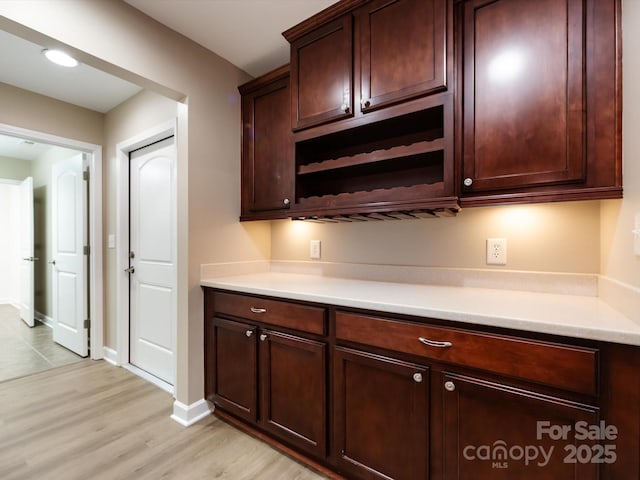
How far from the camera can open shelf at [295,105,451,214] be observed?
145 cm

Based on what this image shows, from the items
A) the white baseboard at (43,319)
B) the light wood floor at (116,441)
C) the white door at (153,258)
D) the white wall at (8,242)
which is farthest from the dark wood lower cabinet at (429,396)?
the white wall at (8,242)

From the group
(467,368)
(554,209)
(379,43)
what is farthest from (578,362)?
(379,43)

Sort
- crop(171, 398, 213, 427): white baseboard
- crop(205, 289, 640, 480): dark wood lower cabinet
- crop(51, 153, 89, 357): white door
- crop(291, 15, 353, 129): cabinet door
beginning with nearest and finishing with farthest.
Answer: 1. crop(205, 289, 640, 480): dark wood lower cabinet
2. crop(291, 15, 353, 129): cabinet door
3. crop(171, 398, 213, 427): white baseboard
4. crop(51, 153, 89, 357): white door

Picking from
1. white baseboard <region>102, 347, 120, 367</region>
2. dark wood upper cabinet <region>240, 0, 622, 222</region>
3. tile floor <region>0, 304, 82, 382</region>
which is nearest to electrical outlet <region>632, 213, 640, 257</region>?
dark wood upper cabinet <region>240, 0, 622, 222</region>

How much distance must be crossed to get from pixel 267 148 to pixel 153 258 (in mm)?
1425

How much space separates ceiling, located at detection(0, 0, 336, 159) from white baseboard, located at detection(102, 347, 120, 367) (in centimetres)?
237

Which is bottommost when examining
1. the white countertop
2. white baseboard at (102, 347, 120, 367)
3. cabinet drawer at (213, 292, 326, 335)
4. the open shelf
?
white baseboard at (102, 347, 120, 367)

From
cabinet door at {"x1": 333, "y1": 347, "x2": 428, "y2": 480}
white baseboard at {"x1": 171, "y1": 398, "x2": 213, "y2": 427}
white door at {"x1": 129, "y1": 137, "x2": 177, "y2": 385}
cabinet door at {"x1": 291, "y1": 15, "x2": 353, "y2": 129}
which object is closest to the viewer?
cabinet door at {"x1": 333, "y1": 347, "x2": 428, "y2": 480}

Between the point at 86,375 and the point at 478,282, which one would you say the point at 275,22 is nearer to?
the point at 478,282

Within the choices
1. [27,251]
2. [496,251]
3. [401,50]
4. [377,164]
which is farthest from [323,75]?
[27,251]

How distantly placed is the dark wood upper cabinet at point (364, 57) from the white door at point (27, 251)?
4239mm

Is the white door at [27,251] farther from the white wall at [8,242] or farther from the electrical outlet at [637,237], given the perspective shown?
the electrical outlet at [637,237]

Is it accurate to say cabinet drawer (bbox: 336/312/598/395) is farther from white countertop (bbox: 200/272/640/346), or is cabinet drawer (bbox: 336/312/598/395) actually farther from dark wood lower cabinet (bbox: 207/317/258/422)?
dark wood lower cabinet (bbox: 207/317/258/422)

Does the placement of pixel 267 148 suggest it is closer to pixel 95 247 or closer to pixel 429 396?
pixel 429 396
